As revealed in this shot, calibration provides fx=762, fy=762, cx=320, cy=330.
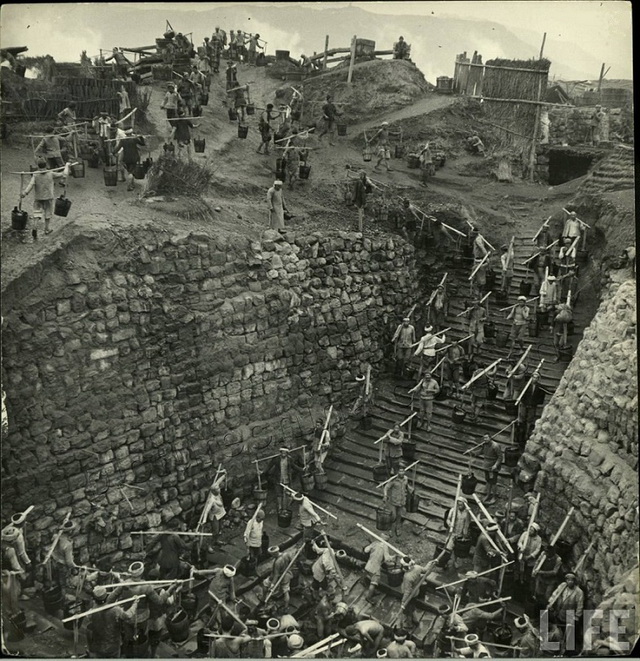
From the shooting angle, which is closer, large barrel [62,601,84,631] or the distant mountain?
large barrel [62,601,84,631]

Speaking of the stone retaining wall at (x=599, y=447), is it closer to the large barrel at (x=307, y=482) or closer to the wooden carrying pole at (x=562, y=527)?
the wooden carrying pole at (x=562, y=527)

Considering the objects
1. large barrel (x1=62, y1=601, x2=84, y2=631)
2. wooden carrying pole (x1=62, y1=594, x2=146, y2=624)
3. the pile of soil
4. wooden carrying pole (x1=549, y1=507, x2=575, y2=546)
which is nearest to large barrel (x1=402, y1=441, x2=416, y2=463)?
wooden carrying pole (x1=549, y1=507, x2=575, y2=546)

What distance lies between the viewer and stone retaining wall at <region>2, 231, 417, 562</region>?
49.5ft

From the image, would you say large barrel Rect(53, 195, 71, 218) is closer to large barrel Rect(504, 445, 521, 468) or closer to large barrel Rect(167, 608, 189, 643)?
large barrel Rect(167, 608, 189, 643)

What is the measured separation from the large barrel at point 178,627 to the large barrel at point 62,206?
8.55 meters

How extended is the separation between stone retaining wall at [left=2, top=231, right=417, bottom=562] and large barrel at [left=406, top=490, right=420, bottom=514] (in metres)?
3.47

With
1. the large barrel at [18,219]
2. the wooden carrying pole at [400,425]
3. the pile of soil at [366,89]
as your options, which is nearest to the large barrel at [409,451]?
the wooden carrying pole at [400,425]

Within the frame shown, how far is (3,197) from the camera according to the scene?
1595cm

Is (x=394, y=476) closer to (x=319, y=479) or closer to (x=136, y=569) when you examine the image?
(x=319, y=479)

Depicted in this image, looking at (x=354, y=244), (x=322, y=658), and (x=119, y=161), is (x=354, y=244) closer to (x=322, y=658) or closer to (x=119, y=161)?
(x=119, y=161)

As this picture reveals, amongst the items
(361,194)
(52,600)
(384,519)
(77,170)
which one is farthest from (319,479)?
(77,170)

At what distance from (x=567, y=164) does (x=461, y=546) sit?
1522 centimetres

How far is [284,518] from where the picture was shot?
17719mm

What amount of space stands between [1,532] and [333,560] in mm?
6339
